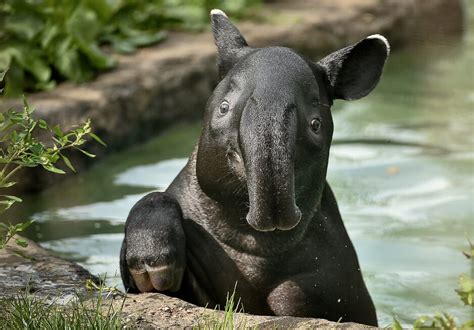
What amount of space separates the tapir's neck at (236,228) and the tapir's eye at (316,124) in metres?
0.42

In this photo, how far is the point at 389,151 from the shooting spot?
968cm

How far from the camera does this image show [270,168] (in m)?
4.46

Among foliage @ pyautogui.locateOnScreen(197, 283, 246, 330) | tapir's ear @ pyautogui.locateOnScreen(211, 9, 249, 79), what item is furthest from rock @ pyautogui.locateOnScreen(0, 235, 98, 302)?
tapir's ear @ pyautogui.locateOnScreen(211, 9, 249, 79)

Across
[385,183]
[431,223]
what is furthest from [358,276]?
[385,183]

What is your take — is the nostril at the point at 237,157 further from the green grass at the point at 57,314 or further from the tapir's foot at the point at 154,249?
the green grass at the point at 57,314

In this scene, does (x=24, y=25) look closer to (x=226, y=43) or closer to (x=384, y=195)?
(x=384, y=195)

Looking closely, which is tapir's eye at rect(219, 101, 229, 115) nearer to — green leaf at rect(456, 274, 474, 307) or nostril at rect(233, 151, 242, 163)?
nostril at rect(233, 151, 242, 163)

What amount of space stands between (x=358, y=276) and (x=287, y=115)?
120 cm

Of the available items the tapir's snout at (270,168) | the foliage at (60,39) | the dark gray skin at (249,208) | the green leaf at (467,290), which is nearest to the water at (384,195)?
the foliage at (60,39)

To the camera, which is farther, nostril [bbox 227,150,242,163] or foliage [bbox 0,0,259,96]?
foliage [bbox 0,0,259,96]

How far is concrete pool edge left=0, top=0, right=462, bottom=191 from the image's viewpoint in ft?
28.9

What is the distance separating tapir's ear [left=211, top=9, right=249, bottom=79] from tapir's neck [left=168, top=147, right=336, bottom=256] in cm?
57

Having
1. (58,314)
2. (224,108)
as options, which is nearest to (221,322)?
(58,314)

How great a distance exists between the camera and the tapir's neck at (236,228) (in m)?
5.11
